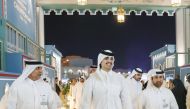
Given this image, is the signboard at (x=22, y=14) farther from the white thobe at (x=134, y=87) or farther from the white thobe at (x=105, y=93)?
the white thobe at (x=105, y=93)

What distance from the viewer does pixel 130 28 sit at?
37.8 m

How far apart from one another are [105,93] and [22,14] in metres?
7.17

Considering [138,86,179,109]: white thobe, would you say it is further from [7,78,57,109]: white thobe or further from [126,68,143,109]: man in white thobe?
[126,68,143,109]: man in white thobe

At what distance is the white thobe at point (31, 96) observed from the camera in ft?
19.7

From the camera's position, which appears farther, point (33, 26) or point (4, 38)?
point (33, 26)

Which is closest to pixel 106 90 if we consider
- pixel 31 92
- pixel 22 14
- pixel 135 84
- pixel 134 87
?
pixel 31 92

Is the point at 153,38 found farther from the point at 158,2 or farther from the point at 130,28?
the point at 158,2

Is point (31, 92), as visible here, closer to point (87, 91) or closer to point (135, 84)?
point (87, 91)

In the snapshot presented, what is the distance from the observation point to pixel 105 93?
6.15 meters

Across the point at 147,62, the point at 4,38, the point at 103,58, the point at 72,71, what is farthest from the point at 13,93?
the point at 72,71

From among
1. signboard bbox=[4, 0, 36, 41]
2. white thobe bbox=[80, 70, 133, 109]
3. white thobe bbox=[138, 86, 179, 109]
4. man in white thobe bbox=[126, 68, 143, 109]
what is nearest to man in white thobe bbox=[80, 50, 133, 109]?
white thobe bbox=[80, 70, 133, 109]

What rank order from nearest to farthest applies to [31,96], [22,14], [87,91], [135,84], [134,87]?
[31,96], [87,91], [134,87], [135,84], [22,14]

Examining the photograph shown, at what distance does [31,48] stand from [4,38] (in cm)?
403

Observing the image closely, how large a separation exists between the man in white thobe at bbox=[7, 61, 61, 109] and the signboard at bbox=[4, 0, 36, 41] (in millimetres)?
3844
